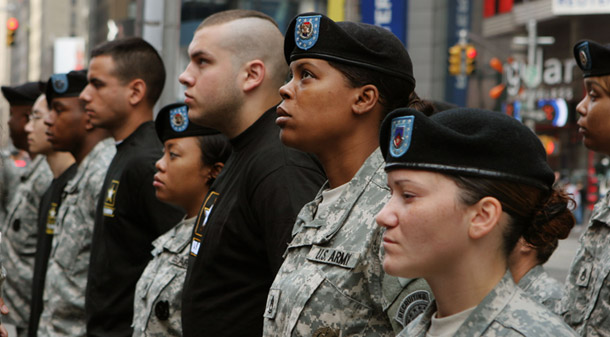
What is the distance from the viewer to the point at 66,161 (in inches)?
295

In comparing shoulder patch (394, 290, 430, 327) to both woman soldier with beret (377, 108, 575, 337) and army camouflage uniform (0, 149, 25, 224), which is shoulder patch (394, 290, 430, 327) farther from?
army camouflage uniform (0, 149, 25, 224)

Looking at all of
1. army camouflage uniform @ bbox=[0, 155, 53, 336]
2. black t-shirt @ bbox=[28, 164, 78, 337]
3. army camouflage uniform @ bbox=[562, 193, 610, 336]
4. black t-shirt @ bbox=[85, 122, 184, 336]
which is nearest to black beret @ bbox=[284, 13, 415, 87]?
army camouflage uniform @ bbox=[562, 193, 610, 336]

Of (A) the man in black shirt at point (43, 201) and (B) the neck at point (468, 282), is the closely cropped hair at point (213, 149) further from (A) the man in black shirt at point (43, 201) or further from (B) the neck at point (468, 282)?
(B) the neck at point (468, 282)

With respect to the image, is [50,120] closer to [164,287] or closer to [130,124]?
[130,124]

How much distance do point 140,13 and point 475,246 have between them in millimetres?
6312

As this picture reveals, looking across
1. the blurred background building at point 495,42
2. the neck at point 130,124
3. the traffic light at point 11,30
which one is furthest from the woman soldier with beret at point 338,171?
the blurred background building at point 495,42

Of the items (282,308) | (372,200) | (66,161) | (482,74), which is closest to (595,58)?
(372,200)

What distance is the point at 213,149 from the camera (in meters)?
5.14

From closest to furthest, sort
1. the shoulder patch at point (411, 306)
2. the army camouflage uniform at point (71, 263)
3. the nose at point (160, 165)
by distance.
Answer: the shoulder patch at point (411, 306) < the nose at point (160, 165) < the army camouflage uniform at point (71, 263)

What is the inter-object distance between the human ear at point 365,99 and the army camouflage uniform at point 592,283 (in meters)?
1.11

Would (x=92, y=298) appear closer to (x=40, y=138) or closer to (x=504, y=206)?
(x=40, y=138)

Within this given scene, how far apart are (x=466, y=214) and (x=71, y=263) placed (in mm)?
4011

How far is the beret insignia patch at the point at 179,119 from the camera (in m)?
5.11

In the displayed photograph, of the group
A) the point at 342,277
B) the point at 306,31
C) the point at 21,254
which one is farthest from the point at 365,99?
the point at 21,254
